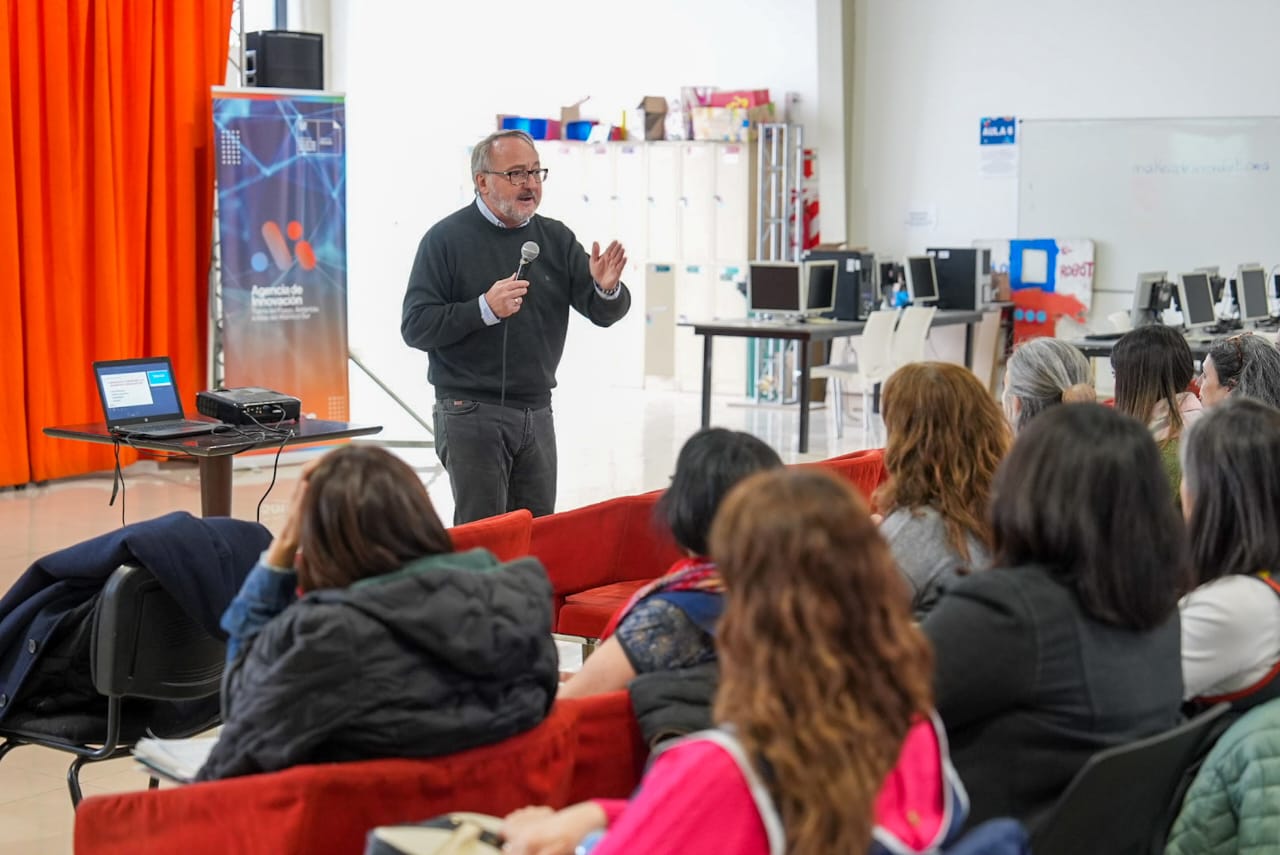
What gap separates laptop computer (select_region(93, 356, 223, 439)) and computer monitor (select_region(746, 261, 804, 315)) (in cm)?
601

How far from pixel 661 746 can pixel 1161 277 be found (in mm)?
8932

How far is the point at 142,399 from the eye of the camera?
16.8 ft

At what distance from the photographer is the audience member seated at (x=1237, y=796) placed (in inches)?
84.3

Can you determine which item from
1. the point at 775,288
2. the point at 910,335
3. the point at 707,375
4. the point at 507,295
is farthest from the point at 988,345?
the point at 507,295

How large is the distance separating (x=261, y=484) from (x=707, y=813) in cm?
737

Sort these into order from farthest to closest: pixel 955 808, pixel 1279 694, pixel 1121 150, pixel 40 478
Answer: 1. pixel 1121 150
2. pixel 40 478
3. pixel 1279 694
4. pixel 955 808

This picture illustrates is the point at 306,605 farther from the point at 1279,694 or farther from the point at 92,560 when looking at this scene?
the point at 1279,694

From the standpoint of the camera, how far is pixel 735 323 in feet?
34.4

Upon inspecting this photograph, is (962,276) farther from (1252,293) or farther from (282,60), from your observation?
(282,60)

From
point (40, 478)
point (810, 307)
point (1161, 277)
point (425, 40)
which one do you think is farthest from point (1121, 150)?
point (40, 478)

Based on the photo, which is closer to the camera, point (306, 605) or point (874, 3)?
point (306, 605)

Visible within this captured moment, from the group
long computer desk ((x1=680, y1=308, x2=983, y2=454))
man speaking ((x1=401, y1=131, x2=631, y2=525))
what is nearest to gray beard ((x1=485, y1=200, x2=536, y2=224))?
man speaking ((x1=401, y1=131, x2=631, y2=525))

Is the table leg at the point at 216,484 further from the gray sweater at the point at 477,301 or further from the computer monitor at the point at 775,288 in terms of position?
the computer monitor at the point at 775,288

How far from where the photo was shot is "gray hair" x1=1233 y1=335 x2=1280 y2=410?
4.29m
